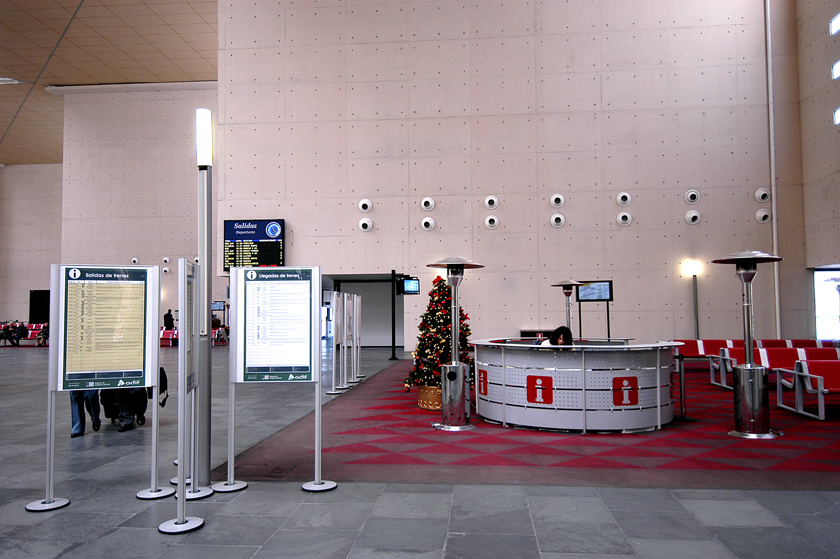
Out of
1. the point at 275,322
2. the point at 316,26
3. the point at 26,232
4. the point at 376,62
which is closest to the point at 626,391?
the point at 275,322

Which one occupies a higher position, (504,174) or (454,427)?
(504,174)

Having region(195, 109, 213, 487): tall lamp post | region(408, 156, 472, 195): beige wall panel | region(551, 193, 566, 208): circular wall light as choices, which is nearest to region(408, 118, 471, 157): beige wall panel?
region(408, 156, 472, 195): beige wall panel

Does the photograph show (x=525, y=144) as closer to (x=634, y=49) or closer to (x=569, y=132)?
(x=569, y=132)

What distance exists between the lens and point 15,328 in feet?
89.5

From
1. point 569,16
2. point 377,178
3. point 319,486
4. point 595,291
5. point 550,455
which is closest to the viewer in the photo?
point 319,486

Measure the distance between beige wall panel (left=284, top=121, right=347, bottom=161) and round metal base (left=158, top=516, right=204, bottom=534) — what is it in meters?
13.4

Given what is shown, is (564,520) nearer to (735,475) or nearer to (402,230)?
(735,475)

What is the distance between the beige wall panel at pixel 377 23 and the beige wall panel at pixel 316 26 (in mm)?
233

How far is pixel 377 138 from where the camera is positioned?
53.5 ft

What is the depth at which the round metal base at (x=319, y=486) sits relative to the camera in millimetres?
4727

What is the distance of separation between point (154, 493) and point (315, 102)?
13.6 metres

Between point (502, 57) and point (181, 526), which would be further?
point (502, 57)

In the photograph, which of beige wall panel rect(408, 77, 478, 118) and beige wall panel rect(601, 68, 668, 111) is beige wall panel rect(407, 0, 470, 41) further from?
beige wall panel rect(601, 68, 668, 111)

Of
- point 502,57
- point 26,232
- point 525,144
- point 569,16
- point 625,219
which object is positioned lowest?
point 625,219
